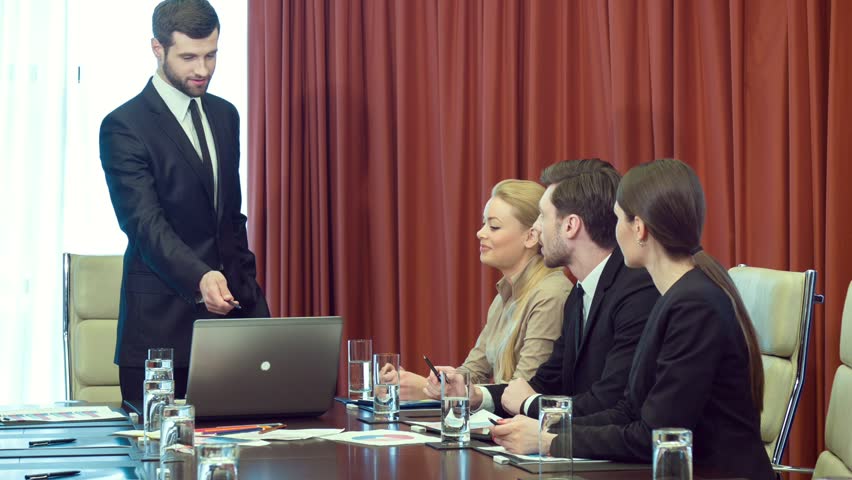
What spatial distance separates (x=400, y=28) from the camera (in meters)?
4.34

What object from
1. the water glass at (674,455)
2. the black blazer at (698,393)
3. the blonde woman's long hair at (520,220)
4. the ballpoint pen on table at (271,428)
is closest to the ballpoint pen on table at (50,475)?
the ballpoint pen on table at (271,428)

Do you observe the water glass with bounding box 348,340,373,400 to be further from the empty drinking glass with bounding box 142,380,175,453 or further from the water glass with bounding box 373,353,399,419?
the empty drinking glass with bounding box 142,380,175,453

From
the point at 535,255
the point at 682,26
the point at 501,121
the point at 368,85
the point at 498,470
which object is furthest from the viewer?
the point at 368,85

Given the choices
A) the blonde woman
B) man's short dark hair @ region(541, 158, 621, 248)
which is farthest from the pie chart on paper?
man's short dark hair @ region(541, 158, 621, 248)

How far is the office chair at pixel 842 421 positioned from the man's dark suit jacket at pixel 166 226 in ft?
5.58

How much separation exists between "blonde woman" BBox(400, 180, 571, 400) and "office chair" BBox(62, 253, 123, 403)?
1225 millimetres

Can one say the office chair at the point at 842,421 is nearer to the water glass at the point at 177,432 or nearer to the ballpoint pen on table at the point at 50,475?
the water glass at the point at 177,432

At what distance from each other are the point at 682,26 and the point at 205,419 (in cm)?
210

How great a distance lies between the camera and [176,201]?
322 centimetres

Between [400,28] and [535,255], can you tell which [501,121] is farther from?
[535,255]

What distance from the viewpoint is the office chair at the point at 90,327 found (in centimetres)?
358

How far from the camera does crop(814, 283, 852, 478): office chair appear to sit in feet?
7.25

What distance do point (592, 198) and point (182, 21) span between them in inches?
57.6

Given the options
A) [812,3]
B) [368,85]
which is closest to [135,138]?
[368,85]
